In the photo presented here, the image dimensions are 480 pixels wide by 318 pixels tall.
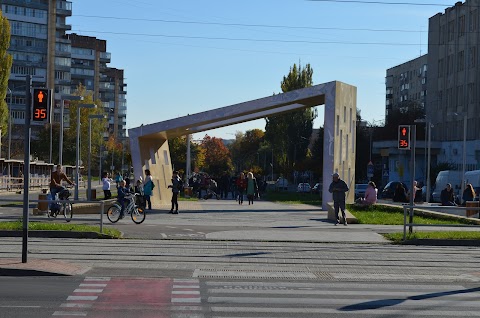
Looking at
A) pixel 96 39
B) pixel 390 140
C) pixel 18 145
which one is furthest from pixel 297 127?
pixel 96 39

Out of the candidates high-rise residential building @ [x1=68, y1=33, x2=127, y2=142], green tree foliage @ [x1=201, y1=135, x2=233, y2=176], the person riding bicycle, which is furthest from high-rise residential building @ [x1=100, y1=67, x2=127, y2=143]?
the person riding bicycle

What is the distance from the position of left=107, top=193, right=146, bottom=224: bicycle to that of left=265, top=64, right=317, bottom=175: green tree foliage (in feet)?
236

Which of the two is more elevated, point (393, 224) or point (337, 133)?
point (337, 133)

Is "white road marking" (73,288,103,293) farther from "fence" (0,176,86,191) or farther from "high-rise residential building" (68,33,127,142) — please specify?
"high-rise residential building" (68,33,127,142)

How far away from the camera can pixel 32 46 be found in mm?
122188

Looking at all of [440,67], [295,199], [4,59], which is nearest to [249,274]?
[295,199]

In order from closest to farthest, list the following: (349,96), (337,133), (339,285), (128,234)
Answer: (339,285) < (128,234) < (337,133) < (349,96)

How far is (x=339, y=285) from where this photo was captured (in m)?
15.2

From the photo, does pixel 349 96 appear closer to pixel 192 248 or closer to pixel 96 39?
pixel 192 248

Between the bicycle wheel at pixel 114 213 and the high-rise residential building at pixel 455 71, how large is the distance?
54179 millimetres

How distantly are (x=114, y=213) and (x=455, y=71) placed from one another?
64.9 m

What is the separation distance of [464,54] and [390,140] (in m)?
18.9

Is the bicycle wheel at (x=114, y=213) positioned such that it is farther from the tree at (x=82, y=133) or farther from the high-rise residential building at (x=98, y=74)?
the high-rise residential building at (x=98, y=74)

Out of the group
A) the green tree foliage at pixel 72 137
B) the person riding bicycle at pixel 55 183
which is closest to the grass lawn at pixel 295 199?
the person riding bicycle at pixel 55 183
